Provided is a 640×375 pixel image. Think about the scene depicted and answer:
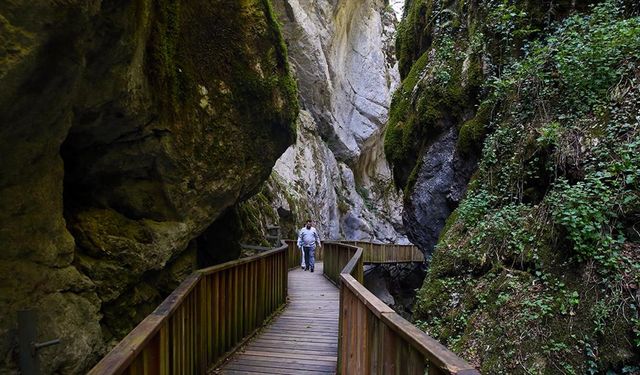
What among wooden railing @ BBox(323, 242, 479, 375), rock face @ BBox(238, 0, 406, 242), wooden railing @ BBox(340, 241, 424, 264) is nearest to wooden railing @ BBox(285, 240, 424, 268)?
wooden railing @ BBox(340, 241, 424, 264)

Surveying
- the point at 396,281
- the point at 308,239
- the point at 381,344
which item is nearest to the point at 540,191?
the point at 381,344

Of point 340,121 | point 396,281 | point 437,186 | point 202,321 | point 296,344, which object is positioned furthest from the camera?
point 340,121

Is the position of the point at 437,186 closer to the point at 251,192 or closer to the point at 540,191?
the point at 540,191

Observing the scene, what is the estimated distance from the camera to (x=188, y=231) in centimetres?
606

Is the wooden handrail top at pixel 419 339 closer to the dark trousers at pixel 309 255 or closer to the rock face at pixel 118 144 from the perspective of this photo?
the rock face at pixel 118 144

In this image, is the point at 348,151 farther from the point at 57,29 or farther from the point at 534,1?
the point at 57,29

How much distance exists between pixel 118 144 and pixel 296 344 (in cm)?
373

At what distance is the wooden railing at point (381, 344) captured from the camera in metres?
1.85

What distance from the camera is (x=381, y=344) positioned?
111 inches

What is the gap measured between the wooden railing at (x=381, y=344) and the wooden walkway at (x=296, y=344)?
780 mm

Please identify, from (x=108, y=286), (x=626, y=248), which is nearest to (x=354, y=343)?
(x=108, y=286)

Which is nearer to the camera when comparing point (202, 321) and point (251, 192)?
point (202, 321)

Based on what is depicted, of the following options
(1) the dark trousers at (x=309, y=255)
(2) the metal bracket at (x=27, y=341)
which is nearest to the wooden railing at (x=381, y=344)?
(2) the metal bracket at (x=27, y=341)

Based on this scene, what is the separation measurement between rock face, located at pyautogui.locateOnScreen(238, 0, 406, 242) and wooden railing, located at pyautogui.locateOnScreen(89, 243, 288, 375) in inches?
501
